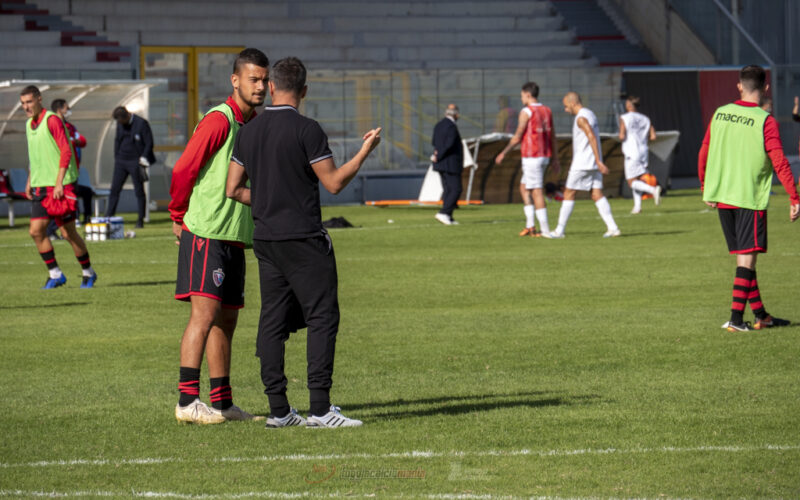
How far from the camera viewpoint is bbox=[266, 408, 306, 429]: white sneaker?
274 inches

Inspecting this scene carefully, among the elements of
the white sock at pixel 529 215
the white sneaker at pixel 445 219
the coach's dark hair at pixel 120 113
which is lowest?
the white sneaker at pixel 445 219

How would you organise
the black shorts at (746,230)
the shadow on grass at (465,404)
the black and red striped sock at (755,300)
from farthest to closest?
1. the black and red striped sock at (755,300)
2. the black shorts at (746,230)
3. the shadow on grass at (465,404)

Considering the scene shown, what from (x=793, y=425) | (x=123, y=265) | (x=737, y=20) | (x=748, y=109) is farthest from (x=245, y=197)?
(x=737, y=20)

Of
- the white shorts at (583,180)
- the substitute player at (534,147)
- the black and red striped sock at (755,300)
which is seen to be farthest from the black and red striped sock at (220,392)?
the substitute player at (534,147)

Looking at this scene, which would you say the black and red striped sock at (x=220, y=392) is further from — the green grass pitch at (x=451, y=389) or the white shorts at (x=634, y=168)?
the white shorts at (x=634, y=168)

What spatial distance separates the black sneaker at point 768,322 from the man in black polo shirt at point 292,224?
4.90m

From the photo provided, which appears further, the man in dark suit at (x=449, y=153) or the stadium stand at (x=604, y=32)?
the stadium stand at (x=604, y=32)

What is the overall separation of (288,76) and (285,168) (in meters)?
0.47

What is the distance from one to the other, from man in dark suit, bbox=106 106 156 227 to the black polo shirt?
59.9ft

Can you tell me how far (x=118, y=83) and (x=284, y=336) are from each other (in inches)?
830

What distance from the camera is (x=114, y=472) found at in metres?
6.05

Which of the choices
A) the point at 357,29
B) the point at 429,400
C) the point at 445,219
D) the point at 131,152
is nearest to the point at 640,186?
the point at 445,219

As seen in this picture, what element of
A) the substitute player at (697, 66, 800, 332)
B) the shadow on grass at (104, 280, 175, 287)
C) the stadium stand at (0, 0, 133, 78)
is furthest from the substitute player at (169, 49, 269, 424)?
the stadium stand at (0, 0, 133, 78)

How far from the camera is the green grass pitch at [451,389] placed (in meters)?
5.87
